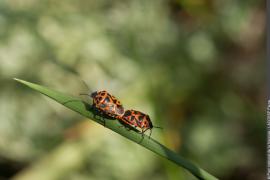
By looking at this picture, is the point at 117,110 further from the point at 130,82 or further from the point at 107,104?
the point at 130,82

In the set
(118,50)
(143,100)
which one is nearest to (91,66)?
(118,50)

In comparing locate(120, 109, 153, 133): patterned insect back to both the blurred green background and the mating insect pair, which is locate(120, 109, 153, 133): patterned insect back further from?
the blurred green background

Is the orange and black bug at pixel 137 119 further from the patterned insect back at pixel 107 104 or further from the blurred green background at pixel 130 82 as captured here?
the blurred green background at pixel 130 82

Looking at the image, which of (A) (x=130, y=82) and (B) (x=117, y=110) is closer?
(B) (x=117, y=110)

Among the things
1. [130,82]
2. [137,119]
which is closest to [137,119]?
[137,119]

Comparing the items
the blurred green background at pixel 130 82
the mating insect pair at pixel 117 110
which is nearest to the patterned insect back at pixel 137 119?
the mating insect pair at pixel 117 110

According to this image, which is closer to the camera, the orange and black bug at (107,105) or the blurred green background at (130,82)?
the orange and black bug at (107,105)

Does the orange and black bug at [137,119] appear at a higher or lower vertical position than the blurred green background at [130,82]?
lower

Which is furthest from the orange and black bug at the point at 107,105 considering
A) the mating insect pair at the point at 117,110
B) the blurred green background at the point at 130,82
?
the blurred green background at the point at 130,82

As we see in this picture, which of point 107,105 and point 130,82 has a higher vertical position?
point 130,82
